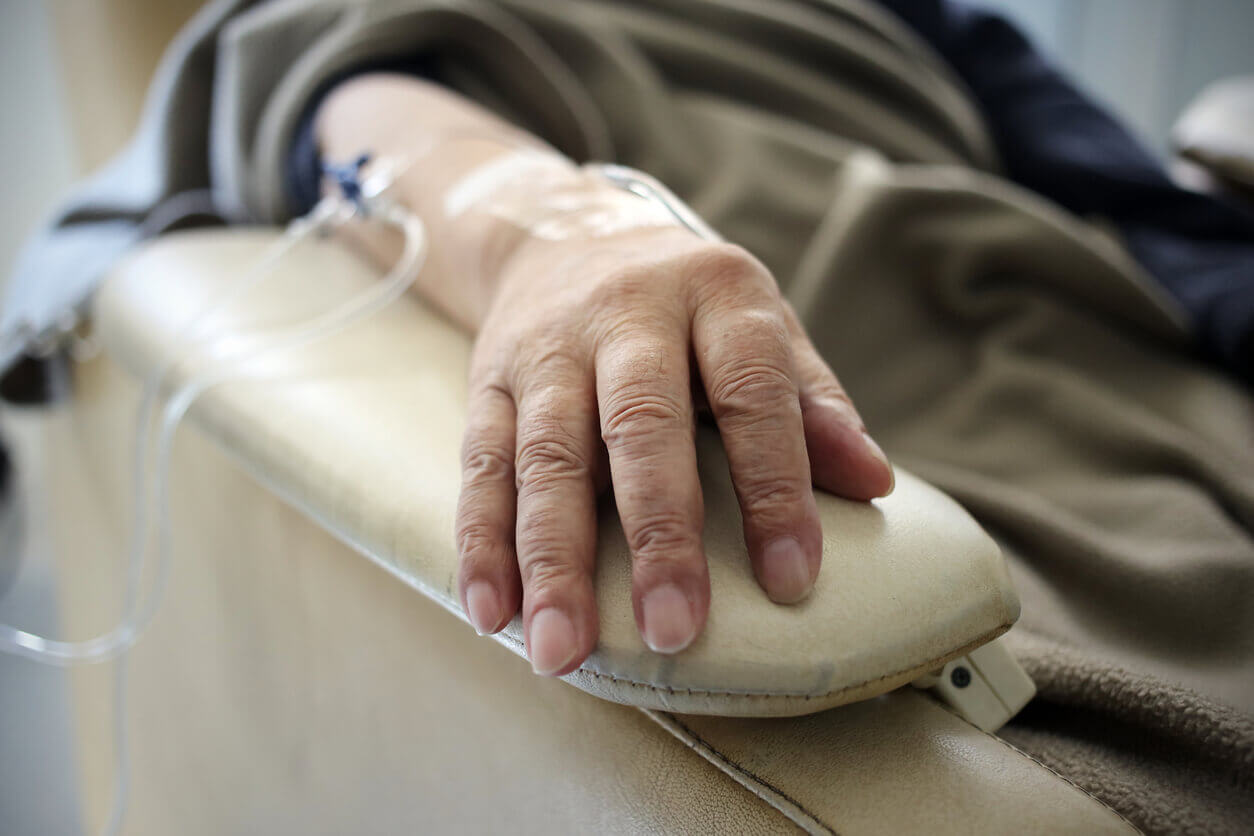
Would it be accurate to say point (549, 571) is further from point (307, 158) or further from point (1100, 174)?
point (1100, 174)

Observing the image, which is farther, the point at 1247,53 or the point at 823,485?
the point at 1247,53

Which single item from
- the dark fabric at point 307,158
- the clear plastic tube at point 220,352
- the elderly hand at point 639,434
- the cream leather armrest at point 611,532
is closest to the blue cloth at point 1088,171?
the dark fabric at point 307,158

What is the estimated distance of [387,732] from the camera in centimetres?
43

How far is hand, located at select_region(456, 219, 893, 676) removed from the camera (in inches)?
11.5

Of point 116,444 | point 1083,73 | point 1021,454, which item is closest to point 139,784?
point 116,444

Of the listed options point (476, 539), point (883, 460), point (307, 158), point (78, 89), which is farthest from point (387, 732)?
point (78, 89)

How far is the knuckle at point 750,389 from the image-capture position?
33cm

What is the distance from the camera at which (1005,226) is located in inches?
25.2

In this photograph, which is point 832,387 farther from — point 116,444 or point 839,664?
point 116,444

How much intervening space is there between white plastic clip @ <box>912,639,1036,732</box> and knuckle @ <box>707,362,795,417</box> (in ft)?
0.41

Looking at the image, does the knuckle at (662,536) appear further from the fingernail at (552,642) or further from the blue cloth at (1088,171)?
the blue cloth at (1088,171)

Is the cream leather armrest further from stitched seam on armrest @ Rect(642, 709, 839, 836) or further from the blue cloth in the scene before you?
the blue cloth

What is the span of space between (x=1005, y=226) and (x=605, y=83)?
37 centimetres

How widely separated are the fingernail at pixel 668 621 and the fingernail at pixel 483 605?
6 cm
